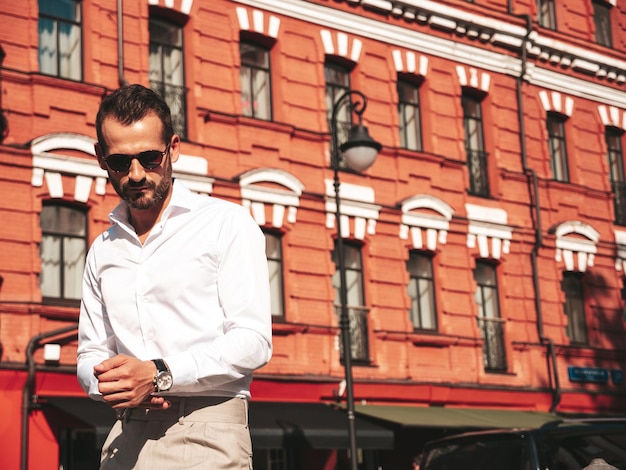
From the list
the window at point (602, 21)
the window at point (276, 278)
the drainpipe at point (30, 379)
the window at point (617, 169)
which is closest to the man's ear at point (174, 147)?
the drainpipe at point (30, 379)

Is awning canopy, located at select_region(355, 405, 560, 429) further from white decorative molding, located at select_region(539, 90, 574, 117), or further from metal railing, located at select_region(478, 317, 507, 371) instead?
white decorative molding, located at select_region(539, 90, 574, 117)

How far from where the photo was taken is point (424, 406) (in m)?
23.8

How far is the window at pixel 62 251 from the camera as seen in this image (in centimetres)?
1875

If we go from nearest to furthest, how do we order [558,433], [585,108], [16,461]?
[558,433], [16,461], [585,108]

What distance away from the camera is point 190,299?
388 cm

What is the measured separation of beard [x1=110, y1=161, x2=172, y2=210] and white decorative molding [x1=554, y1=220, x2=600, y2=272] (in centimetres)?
2397

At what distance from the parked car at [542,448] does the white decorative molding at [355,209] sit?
12184mm

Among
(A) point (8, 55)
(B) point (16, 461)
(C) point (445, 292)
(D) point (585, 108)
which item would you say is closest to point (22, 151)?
(A) point (8, 55)

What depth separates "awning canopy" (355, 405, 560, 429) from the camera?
2148 centimetres

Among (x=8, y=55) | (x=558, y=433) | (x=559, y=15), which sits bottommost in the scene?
(x=558, y=433)

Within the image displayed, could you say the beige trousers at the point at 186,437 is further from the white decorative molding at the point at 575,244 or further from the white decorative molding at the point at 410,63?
the white decorative molding at the point at 575,244

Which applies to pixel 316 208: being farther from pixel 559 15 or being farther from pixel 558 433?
pixel 558 433

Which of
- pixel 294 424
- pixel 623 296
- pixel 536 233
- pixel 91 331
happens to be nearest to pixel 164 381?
pixel 91 331

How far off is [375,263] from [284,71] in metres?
4.10
